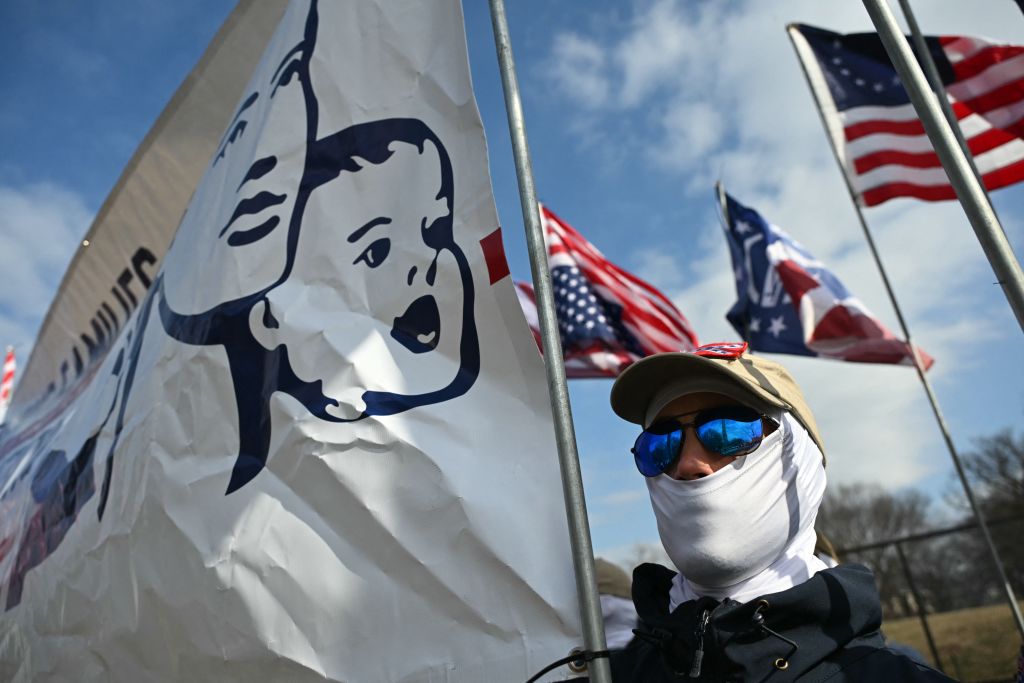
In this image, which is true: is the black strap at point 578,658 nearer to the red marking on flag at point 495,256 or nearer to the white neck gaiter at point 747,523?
the white neck gaiter at point 747,523

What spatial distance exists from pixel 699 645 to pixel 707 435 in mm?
504

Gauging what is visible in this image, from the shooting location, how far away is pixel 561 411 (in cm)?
155

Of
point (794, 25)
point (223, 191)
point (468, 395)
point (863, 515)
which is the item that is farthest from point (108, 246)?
point (863, 515)

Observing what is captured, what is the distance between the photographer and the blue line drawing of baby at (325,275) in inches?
83.6

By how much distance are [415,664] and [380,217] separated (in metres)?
1.30

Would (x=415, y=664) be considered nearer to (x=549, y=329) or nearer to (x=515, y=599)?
(x=515, y=599)

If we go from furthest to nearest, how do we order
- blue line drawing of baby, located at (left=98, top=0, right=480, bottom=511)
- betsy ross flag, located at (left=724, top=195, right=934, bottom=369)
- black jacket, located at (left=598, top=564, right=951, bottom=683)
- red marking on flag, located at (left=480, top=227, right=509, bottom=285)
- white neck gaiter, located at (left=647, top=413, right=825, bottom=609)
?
betsy ross flag, located at (left=724, top=195, right=934, bottom=369) → blue line drawing of baby, located at (left=98, top=0, right=480, bottom=511) → red marking on flag, located at (left=480, top=227, right=509, bottom=285) → white neck gaiter, located at (left=647, top=413, right=825, bottom=609) → black jacket, located at (left=598, top=564, right=951, bottom=683)

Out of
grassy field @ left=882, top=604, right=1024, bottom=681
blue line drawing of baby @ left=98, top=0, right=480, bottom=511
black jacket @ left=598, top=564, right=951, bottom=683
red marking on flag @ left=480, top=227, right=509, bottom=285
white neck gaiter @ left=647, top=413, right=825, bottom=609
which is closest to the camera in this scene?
black jacket @ left=598, top=564, right=951, bottom=683

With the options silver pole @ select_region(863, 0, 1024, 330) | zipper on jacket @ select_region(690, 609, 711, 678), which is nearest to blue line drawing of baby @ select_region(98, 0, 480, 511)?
zipper on jacket @ select_region(690, 609, 711, 678)

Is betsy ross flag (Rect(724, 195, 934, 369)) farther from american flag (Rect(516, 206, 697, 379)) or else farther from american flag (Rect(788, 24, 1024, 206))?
american flag (Rect(788, 24, 1024, 206))

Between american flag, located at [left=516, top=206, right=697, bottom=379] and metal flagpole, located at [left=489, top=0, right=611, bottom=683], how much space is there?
5.74 m

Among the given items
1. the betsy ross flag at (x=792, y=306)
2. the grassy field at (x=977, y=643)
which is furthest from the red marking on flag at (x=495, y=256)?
the grassy field at (x=977, y=643)

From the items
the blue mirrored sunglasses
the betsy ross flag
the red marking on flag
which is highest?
the betsy ross flag

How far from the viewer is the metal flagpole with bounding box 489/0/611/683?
4.69ft
